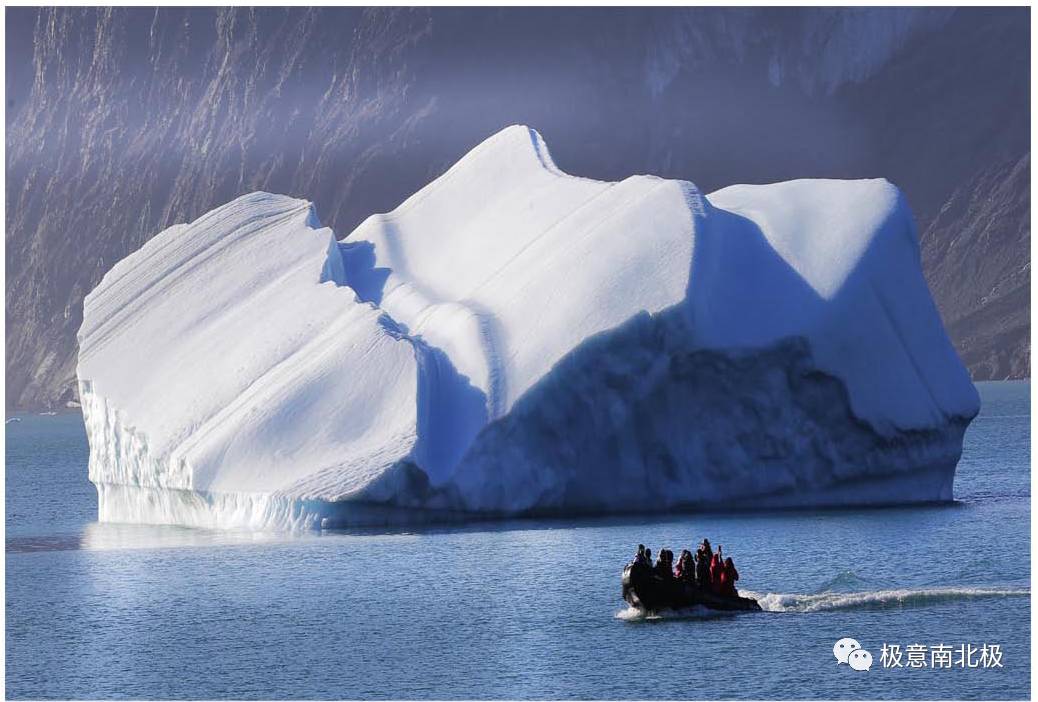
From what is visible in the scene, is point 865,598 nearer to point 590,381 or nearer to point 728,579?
point 728,579

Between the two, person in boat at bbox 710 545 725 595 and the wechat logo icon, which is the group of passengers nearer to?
person in boat at bbox 710 545 725 595

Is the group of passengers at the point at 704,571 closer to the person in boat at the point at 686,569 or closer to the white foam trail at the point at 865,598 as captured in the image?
the person in boat at the point at 686,569

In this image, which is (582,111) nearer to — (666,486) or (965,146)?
(965,146)

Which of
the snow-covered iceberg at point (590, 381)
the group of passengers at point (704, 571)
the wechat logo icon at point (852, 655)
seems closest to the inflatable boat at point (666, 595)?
the group of passengers at point (704, 571)

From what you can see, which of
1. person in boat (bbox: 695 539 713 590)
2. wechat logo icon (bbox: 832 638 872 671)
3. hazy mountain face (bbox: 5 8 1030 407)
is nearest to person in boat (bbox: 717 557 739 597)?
person in boat (bbox: 695 539 713 590)

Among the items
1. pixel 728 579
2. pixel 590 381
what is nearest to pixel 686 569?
pixel 728 579
